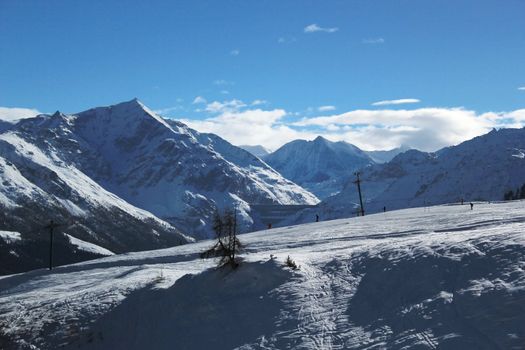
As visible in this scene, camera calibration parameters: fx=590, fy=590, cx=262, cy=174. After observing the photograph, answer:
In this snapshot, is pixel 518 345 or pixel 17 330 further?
pixel 17 330

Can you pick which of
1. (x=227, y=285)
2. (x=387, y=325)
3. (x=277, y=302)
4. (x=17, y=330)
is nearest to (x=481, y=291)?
(x=387, y=325)

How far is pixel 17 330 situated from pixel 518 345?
25.1 metres

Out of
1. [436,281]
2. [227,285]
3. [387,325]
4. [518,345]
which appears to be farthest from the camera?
[227,285]

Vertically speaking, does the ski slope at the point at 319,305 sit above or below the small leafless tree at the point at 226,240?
below

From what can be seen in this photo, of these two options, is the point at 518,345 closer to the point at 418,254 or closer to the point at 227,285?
the point at 418,254

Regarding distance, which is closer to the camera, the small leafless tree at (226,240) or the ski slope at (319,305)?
the ski slope at (319,305)

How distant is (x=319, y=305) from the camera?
26984 mm

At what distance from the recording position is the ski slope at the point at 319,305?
74.2ft

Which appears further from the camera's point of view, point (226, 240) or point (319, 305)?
point (226, 240)

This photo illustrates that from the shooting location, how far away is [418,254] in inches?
1171

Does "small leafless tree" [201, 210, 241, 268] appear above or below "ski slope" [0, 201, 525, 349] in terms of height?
above

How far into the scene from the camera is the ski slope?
22.6 m

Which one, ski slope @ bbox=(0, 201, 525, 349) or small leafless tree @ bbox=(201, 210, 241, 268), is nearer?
ski slope @ bbox=(0, 201, 525, 349)

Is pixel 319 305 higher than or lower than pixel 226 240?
lower
